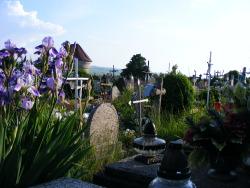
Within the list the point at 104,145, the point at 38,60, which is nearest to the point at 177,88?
the point at 104,145

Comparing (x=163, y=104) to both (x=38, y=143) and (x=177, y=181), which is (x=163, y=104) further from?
(x=177, y=181)

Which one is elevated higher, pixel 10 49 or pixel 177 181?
pixel 10 49

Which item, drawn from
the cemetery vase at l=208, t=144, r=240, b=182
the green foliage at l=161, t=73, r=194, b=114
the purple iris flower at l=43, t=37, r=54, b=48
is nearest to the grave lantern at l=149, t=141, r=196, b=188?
the cemetery vase at l=208, t=144, r=240, b=182

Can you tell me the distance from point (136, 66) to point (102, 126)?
110ft

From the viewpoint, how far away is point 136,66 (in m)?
38.1

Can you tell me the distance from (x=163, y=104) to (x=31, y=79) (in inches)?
275

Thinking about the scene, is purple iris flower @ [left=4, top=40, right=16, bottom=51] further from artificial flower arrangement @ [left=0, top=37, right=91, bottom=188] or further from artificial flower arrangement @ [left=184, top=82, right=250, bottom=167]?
artificial flower arrangement @ [left=184, top=82, right=250, bottom=167]

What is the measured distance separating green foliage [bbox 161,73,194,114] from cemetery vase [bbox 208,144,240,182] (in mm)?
6543

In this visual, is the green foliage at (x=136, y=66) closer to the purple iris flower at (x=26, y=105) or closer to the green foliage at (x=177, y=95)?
the green foliage at (x=177, y=95)

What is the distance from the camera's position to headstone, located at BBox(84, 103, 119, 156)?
4.59m

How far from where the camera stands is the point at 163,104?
8.83 metres

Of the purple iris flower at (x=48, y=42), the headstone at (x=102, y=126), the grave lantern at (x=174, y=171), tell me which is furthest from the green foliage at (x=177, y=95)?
the grave lantern at (x=174, y=171)

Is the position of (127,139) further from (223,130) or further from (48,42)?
(223,130)

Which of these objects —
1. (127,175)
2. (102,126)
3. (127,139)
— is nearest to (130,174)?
(127,175)
